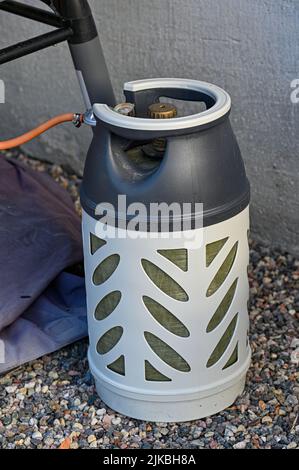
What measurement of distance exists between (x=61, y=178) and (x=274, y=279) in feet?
3.77

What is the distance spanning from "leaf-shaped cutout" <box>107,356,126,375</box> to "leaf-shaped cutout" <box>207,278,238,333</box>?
258 mm

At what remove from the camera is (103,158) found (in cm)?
235

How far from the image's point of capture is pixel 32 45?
8.63 feet

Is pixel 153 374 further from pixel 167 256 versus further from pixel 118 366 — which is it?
pixel 167 256

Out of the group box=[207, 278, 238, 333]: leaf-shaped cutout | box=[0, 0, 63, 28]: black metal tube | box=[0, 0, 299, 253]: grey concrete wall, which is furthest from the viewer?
box=[0, 0, 299, 253]: grey concrete wall

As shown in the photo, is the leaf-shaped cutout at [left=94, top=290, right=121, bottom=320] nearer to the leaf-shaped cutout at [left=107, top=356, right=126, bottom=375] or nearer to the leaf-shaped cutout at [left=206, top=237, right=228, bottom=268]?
the leaf-shaped cutout at [left=107, top=356, right=126, bottom=375]

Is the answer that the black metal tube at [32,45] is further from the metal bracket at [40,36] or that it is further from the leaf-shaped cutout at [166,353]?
the leaf-shaped cutout at [166,353]

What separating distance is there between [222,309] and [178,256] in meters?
0.23

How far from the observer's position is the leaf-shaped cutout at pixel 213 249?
2.36 metres

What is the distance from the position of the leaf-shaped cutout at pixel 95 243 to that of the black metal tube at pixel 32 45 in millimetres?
568

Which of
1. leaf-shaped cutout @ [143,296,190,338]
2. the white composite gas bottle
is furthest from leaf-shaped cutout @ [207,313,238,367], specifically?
leaf-shaped cutout @ [143,296,190,338]

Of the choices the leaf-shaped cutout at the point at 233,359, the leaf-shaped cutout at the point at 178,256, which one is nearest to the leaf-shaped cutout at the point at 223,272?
the leaf-shaped cutout at the point at 178,256

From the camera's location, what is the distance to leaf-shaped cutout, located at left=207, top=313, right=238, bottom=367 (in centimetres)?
250

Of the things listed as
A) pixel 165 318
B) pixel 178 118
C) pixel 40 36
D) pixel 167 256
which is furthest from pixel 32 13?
pixel 165 318
